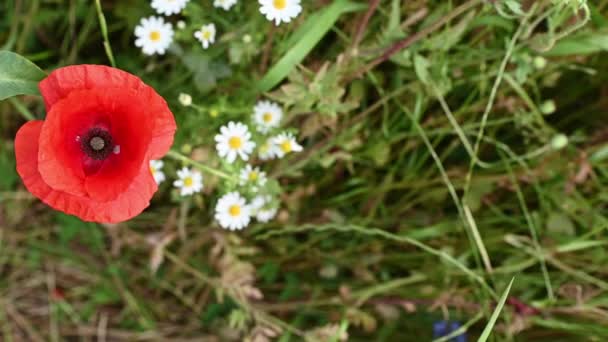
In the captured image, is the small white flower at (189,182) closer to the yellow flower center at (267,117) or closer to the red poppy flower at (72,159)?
the yellow flower center at (267,117)

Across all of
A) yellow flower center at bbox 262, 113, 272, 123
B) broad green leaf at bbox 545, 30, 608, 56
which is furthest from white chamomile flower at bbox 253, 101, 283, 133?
broad green leaf at bbox 545, 30, 608, 56

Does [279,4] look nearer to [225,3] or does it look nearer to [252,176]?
[225,3]

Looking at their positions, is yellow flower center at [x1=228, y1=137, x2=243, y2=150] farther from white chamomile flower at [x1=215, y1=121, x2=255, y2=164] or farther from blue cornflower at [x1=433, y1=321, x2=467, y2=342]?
blue cornflower at [x1=433, y1=321, x2=467, y2=342]

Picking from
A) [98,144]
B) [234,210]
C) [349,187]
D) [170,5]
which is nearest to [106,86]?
[98,144]

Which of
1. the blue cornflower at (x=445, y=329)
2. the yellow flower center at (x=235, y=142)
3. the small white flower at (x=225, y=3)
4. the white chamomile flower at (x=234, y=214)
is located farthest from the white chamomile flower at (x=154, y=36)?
the blue cornflower at (x=445, y=329)

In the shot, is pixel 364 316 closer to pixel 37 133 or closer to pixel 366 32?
pixel 366 32

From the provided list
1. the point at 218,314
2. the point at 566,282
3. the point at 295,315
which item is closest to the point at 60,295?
the point at 218,314

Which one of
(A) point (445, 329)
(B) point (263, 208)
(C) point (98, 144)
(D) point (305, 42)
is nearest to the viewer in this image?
(C) point (98, 144)

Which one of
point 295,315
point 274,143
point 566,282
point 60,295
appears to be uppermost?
point 60,295
